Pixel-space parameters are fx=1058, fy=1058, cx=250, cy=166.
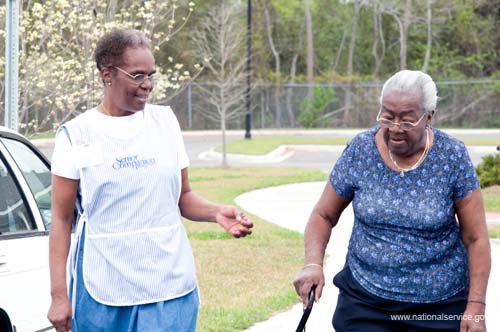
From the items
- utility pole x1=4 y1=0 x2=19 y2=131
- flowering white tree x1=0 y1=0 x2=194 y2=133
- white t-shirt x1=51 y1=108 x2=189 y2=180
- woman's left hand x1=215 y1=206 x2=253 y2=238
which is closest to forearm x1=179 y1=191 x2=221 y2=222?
woman's left hand x1=215 y1=206 x2=253 y2=238

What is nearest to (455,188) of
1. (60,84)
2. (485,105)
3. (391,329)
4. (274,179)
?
(391,329)

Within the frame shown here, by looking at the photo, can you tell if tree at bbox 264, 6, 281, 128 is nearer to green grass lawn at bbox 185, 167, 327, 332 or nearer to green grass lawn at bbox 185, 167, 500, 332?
green grass lawn at bbox 185, 167, 500, 332

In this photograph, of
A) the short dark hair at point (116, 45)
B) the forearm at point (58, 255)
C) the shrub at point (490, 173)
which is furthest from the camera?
the shrub at point (490, 173)

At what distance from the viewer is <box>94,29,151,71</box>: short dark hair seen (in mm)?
4123

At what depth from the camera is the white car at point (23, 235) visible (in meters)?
4.69

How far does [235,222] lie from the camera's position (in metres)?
4.18

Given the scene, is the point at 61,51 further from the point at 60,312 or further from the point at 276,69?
the point at 276,69

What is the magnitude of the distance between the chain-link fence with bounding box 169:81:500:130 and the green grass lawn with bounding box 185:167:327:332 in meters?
35.5

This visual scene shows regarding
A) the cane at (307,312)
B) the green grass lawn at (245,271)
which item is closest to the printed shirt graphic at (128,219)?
the cane at (307,312)

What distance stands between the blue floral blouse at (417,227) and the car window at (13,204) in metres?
1.76

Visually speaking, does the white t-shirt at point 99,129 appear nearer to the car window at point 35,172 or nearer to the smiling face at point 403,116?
the smiling face at point 403,116

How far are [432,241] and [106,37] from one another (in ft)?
4.96

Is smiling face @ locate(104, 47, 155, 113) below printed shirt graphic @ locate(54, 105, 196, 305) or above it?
above

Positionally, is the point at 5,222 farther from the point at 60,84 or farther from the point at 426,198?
the point at 60,84
